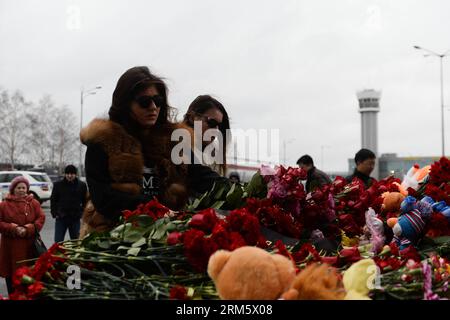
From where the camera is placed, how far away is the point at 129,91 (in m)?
2.80

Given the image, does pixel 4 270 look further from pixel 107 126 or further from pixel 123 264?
pixel 123 264

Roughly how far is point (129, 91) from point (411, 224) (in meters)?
1.39

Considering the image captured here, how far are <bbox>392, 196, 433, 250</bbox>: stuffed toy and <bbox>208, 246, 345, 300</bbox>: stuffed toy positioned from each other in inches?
32.5

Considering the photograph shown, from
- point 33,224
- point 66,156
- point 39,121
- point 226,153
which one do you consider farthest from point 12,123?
point 226,153

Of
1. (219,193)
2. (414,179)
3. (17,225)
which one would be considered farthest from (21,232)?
(414,179)

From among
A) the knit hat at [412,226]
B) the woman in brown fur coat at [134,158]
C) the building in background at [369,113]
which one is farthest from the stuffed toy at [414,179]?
the building in background at [369,113]

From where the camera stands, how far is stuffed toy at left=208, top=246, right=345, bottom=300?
132 centimetres

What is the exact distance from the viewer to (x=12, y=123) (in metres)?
44.1

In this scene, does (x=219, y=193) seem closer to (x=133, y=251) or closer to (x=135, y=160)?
(x=135, y=160)

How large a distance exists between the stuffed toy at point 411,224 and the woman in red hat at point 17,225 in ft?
15.5

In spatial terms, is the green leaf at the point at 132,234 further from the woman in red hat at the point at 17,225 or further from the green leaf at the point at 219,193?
the woman in red hat at the point at 17,225

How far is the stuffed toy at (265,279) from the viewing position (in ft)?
4.33

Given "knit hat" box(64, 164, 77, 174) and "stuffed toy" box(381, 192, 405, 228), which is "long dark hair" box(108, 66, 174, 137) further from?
"knit hat" box(64, 164, 77, 174)

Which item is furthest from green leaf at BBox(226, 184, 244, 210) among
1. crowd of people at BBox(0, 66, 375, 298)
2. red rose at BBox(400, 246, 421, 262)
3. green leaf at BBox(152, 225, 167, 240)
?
red rose at BBox(400, 246, 421, 262)
